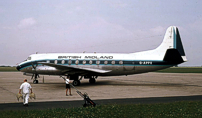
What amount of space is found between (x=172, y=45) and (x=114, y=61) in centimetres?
747

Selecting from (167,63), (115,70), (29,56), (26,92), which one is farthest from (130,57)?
(26,92)

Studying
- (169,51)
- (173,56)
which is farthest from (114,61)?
(173,56)

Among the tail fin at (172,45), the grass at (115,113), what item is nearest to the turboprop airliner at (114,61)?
the tail fin at (172,45)

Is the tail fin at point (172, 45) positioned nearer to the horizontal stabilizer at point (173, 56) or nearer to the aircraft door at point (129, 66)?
the horizontal stabilizer at point (173, 56)

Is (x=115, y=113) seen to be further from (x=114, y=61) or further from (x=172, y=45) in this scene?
(x=172, y=45)

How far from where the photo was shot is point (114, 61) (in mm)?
27922

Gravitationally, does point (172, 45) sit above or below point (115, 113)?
above

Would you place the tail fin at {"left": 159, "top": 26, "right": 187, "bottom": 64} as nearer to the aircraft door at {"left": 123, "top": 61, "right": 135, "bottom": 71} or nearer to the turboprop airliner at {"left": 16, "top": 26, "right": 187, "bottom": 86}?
the turboprop airliner at {"left": 16, "top": 26, "right": 187, "bottom": 86}

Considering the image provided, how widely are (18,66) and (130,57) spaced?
51.0 ft

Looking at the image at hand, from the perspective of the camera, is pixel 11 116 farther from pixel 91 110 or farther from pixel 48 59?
pixel 48 59

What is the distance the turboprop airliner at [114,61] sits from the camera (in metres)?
26.3

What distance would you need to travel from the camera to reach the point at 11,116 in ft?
34.1

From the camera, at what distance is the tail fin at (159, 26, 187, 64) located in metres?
25.4

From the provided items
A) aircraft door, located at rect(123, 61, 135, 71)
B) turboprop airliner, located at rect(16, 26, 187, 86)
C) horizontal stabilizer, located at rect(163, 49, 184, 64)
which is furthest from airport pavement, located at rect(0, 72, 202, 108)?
horizontal stabilizer, located at rect(163, 49, 184, 64)
